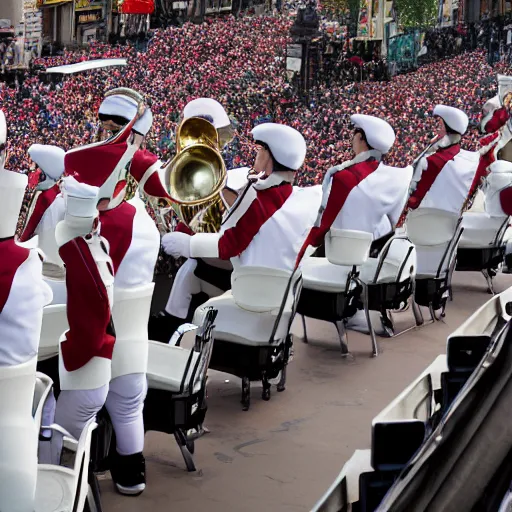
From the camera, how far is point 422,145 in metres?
11.6

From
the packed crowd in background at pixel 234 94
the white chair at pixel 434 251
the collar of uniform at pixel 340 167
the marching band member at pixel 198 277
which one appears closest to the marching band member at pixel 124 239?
the marching band member at pixel 198 277

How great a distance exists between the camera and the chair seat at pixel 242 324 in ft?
19.4

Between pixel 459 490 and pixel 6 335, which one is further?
pixel 459 490

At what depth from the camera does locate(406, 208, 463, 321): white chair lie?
837 centimetres

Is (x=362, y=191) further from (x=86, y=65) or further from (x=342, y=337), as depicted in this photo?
(x=86, y=65)

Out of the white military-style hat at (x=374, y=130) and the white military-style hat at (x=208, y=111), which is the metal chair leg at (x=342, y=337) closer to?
the white military-style hat at (x=374, y=130)

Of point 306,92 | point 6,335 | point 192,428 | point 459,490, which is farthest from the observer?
point 306,92

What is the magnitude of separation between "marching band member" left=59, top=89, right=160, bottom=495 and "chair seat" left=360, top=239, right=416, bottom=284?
3.30 m

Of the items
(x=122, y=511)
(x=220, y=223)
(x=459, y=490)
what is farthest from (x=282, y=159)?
(x=459, y=490)

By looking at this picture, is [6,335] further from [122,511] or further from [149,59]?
[149,59]

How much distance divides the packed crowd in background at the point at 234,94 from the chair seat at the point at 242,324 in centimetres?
154

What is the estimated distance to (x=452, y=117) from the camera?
8555mm

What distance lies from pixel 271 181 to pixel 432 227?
9.82ft

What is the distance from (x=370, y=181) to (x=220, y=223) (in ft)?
4.41
